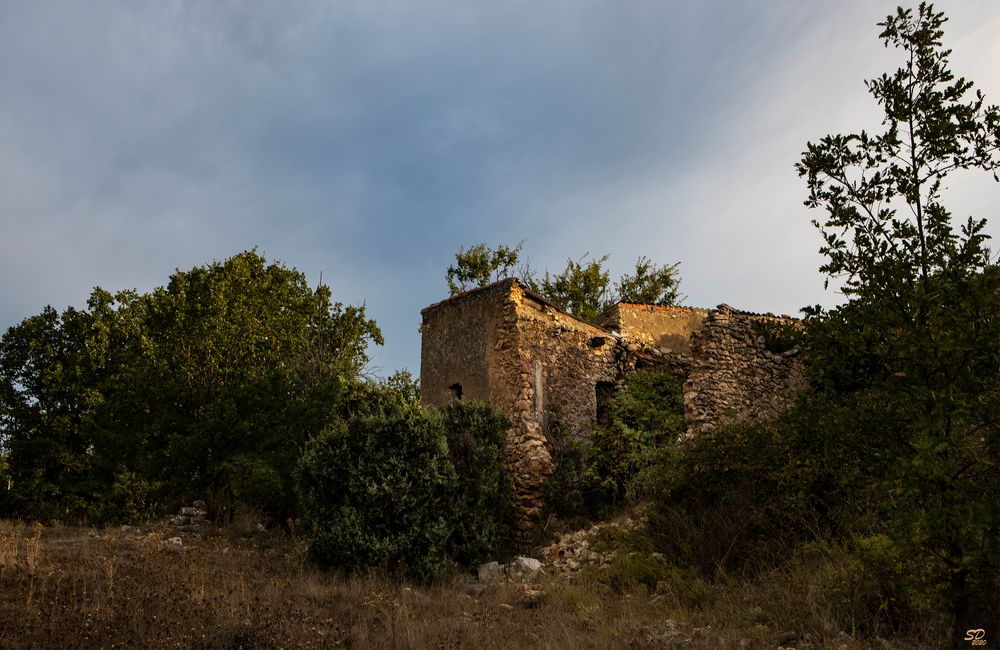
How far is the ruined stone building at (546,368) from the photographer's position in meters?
13.9

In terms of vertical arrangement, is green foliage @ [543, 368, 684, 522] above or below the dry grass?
above

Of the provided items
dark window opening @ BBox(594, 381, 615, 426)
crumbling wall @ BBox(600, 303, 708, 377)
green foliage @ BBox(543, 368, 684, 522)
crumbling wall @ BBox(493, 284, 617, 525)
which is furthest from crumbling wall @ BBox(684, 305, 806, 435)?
crumbling wall @ BBox(600, 303, 708, 377)

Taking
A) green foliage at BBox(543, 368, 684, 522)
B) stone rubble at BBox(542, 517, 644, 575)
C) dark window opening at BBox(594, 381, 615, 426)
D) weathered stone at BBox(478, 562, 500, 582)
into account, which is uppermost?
dark window opening at BBox(594, 381, 615, 426)

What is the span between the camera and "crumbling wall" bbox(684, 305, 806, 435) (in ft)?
45.9

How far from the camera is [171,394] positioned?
15.1 metres

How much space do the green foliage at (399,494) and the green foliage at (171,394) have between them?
97.0 inches

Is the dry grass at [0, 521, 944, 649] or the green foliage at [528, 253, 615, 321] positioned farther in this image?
the green foliage at [528, 253, 615, 321]

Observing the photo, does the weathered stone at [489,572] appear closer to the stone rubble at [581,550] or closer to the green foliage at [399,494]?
the green foliage at [399,494]

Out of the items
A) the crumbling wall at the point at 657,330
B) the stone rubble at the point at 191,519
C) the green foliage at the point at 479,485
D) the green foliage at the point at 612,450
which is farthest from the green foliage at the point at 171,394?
the crumbling wall at the point at 657,330

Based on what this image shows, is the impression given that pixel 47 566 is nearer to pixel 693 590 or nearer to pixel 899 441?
pixel 693 590

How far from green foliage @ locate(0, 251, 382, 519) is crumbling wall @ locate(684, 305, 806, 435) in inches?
281

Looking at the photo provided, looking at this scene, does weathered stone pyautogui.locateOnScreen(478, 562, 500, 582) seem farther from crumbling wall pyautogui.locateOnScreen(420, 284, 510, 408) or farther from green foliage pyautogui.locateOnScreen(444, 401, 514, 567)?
crumbling wall pyautogui.locateOnScreen(420, 284, 510, 408)

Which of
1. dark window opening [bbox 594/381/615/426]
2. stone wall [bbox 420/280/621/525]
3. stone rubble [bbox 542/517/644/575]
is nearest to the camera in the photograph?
stone rubble [bbox 542/517/644/575]

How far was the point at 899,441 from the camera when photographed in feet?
17.1
